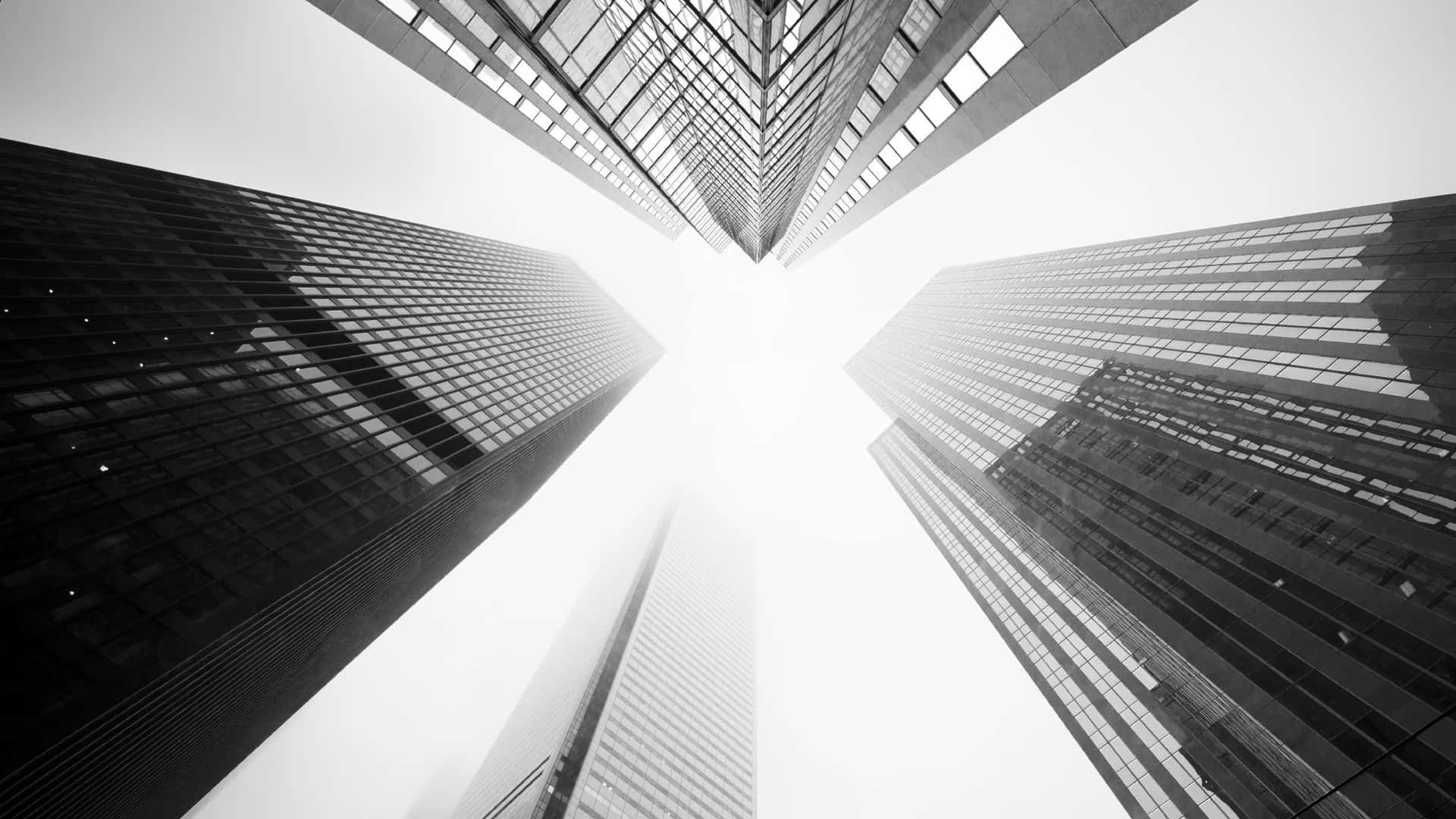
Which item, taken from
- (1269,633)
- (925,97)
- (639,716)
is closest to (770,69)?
(925,97)

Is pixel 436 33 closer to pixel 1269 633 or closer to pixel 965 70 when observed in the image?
pixel 965 70

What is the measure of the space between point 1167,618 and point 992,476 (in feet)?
86.8

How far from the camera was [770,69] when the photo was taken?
2128cm

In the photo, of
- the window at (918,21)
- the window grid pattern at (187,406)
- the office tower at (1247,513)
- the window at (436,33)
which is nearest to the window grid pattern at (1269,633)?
the office tower at (1247,513)

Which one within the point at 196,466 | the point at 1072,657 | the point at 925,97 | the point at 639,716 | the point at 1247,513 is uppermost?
the point at 925,97

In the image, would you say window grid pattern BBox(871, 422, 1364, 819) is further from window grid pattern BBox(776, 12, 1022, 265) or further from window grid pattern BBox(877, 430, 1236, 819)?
window grid pattern BBox(776, 12, 1022, 265)

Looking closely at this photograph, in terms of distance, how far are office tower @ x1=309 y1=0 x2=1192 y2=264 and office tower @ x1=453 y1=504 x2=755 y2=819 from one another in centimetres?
7588

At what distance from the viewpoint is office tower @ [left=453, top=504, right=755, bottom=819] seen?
8650 cm

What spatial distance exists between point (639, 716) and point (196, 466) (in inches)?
3443

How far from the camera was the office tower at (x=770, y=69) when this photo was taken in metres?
18.8

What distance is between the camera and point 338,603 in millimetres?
38656

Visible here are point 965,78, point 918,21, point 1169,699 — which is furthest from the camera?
point 1169,699

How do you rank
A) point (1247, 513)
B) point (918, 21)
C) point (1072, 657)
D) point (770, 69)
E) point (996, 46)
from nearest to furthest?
point (996, 46)
point (770, 69)
point (918, 21)
point (1247, 513)
point (1072, 657)

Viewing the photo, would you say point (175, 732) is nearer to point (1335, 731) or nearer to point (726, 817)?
point (1335, 731)
